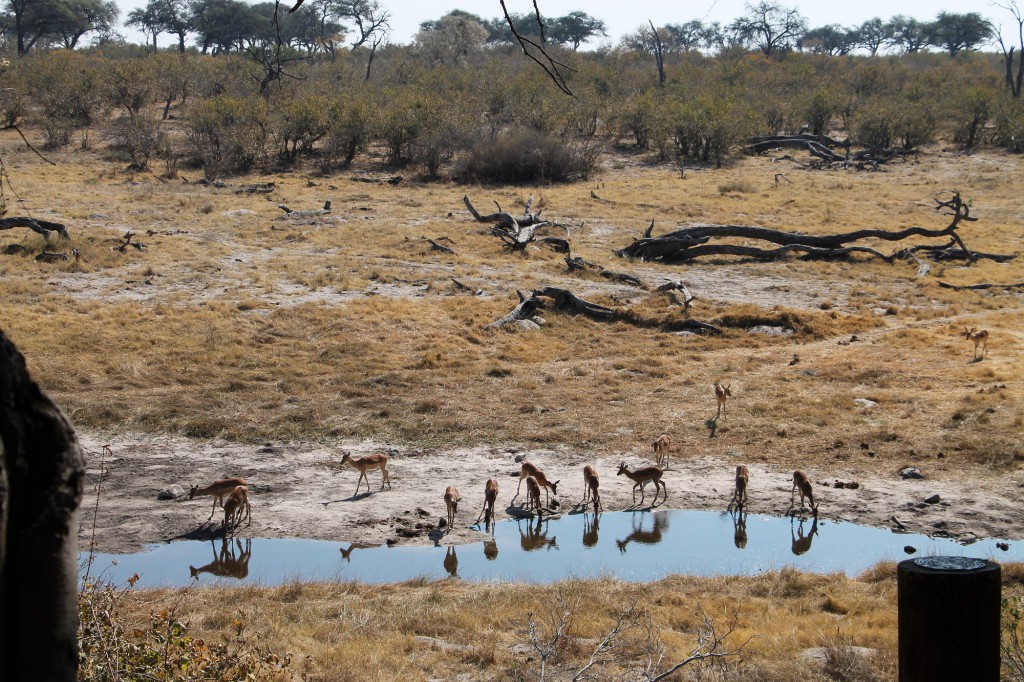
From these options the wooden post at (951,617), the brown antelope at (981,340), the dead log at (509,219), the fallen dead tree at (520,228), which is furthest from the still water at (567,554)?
the dead log at (509,219)

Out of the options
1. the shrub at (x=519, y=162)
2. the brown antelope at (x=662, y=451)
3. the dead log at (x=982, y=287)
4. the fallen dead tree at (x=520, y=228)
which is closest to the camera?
the brown antelope at (x=662, y=451)

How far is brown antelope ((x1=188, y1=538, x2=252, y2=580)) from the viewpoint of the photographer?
11141 mm

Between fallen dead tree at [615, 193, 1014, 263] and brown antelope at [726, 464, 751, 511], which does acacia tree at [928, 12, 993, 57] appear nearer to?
fallen dead tree at [615, 193, 1014, 263]

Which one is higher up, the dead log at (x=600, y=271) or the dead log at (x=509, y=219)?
the dead log at (x=509, y=219)

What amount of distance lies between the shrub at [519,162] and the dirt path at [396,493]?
1227 inches

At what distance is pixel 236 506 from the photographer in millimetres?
12078

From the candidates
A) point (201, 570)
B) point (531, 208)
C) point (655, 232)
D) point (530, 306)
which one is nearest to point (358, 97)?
point (531, 208)

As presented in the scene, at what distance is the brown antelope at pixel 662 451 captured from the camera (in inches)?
573

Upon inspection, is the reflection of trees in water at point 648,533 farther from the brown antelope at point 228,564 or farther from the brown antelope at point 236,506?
the brown antelope at point 236,506

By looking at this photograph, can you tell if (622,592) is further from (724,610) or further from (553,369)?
(553,369)

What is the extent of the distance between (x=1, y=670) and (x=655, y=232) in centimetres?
3228

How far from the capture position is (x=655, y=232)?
33.8 metres

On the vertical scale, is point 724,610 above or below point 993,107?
below

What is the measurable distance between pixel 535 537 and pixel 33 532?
10.2m
